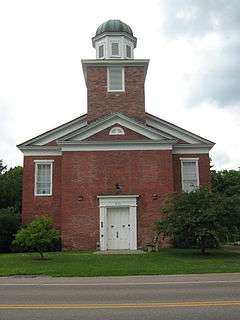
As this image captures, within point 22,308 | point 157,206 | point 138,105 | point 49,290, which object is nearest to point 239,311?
point 22,308

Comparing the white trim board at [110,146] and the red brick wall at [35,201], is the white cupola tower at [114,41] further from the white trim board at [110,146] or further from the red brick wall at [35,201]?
the red brick wall at [35,201]

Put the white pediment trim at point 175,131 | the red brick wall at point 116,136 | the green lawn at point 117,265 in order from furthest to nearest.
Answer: the white pediment trim at point 175,131
the red brick wall at point 116,136
the green lawn at point 117,265

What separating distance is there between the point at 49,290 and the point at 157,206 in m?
17.6

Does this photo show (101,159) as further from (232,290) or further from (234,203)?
(232,290)

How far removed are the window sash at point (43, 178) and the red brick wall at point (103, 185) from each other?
2.69m

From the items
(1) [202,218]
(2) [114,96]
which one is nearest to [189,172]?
(2) [114,96]

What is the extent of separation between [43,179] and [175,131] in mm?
9491

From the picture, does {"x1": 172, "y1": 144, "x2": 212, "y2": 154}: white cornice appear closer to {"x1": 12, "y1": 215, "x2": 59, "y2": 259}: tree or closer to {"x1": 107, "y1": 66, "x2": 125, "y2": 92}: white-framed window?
{"x1": 107, "y1": 66, "x2": 125, "y2": 92}: white-framed window

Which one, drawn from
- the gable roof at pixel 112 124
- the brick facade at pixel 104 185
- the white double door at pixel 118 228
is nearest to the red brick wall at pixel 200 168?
the brick facade at pixel 104 185

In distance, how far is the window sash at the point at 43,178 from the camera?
32.3m

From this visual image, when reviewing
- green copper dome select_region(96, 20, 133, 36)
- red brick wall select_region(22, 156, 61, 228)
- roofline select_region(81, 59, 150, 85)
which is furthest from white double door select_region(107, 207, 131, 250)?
green copper dome select_region(96, 20, 133, 36)

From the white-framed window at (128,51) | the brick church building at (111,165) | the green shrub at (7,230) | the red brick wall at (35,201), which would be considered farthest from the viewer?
the white-framed window at (128,51)

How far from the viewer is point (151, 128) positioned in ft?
102

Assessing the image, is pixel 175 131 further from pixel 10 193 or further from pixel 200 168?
pixel 10 193
